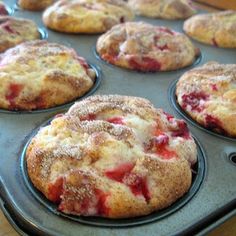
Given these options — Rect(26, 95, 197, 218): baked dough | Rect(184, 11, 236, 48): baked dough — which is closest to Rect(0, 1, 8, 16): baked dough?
Rect(184, 11, 236, 48): baked dough

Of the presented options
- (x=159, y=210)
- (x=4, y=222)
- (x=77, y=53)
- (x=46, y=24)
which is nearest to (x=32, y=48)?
(x=77, y=53)

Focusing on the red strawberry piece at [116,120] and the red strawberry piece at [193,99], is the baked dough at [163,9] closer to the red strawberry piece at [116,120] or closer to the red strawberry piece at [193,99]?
the red strawberry piece at [193,99]

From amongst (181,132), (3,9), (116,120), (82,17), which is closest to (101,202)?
(116,120)

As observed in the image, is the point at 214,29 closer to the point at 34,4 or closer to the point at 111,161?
the point at 34,4

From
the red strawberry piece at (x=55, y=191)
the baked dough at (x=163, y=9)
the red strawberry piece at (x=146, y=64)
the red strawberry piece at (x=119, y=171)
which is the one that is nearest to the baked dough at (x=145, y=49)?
the red strawberry piece at (x=146, y=64)

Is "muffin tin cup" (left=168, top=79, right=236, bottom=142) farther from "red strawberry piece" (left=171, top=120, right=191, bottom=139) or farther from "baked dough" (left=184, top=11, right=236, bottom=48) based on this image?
"baked dough" (left=184, top=11, right=236, bottom=48)

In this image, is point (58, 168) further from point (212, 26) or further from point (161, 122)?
point (212, 26)
